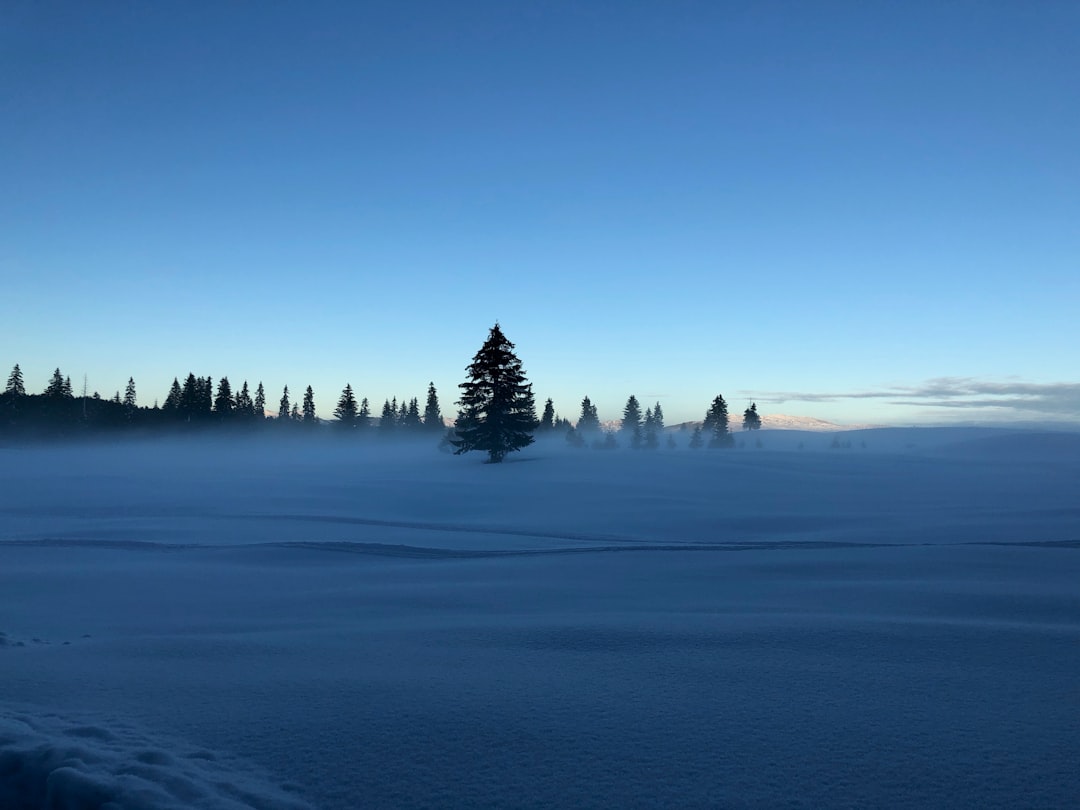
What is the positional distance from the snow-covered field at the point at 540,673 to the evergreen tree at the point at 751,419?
6873 centimetres

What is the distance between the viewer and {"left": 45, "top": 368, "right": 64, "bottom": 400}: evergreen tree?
249 ft

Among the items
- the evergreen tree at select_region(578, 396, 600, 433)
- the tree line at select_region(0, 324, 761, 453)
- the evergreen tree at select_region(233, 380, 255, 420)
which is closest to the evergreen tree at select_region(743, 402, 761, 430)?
the tree line at select_region(0, 324, 761, 453)

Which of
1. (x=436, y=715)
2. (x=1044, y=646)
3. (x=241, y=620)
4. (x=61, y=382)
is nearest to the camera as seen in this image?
(x=436, y=715)

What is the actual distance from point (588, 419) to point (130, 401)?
64485mm

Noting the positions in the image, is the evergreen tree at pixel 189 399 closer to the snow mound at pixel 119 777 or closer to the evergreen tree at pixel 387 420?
the evergreen tree at pixel 387 420

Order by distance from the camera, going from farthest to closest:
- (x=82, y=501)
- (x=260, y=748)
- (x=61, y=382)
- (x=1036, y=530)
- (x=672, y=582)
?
(x=61, y=382)
(x=82, y=501)
(x=1036, y=530)
(x=672, y=582)
(x=260, y=748)

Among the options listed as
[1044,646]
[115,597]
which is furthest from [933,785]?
[115,597]

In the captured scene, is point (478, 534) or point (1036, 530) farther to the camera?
point (478, 534)

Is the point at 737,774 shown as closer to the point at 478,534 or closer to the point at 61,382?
the point at 478,534

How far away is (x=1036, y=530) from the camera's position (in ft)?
45.9

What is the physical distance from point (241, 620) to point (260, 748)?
13.3ft

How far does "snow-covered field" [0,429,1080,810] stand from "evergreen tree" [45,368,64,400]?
7753 centimetres

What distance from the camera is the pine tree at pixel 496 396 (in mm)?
36312

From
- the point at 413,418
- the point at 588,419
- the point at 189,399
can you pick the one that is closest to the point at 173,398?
the point at 189,399
